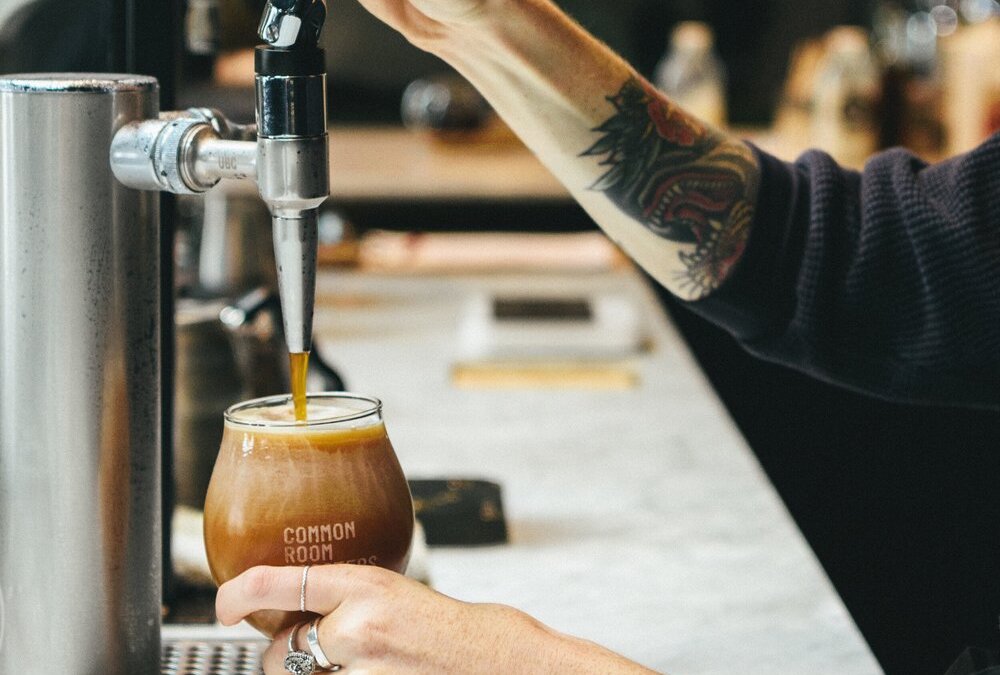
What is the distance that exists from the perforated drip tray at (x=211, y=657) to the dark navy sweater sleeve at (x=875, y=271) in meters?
0.56

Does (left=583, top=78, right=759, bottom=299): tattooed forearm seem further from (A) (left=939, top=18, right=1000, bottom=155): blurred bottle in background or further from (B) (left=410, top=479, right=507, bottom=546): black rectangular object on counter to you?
(A) (left=939, top=18, right=1000, bottom=155): blurred bottle in background

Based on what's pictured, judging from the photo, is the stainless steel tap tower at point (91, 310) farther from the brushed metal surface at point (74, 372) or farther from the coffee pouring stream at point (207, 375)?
the coffee pouring stream at point (207, 375)

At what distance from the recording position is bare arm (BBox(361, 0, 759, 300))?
3.51 feet

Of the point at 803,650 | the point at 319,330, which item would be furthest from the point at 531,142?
the point at 319,330

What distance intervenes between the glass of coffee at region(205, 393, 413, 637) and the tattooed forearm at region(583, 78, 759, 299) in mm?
500

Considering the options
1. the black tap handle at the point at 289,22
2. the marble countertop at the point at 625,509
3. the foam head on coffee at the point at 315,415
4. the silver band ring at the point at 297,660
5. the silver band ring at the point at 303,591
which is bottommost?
the marble countertop at the point at 625,509

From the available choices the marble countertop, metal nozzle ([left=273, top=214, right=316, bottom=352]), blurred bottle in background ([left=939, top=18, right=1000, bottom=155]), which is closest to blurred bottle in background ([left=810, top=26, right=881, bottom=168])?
blurred bottle in background ([left=939, top=18, right=1000, bottom=155])

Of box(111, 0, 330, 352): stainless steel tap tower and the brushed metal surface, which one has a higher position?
box(111, 0, 330, 352): stainless steel tap tower

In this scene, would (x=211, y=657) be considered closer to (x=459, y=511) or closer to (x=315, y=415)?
(x=315, y=415)

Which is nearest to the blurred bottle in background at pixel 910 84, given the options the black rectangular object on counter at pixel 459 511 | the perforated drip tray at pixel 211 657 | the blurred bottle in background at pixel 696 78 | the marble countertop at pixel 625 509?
the blurred bottle in background at pixel 696 78

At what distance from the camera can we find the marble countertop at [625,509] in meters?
1.04

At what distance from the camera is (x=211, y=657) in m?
0.92

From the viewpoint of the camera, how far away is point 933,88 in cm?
355

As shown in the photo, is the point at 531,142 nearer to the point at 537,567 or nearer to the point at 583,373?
the point at 537,567
